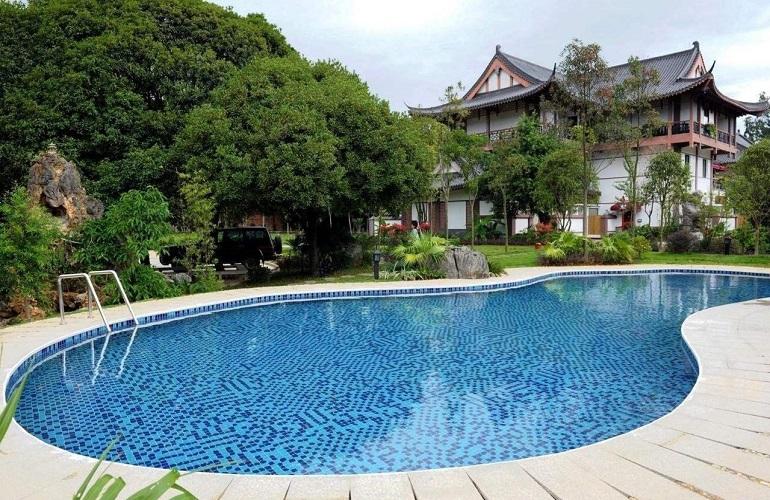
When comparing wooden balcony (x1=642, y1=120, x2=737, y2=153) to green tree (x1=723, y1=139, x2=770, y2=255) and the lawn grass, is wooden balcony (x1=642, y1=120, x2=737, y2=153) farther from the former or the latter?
the lawn grass

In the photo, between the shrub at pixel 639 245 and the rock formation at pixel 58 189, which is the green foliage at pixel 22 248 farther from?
the shrub at pixel 639 245

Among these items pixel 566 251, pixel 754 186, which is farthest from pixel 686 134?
pixel 566 251

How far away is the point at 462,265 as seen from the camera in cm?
1247

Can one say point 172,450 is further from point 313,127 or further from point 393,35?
point 393,35

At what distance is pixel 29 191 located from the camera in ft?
31.7

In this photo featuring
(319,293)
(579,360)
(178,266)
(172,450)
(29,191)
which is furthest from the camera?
(178,266)

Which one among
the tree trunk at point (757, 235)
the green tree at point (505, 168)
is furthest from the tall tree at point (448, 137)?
the tree trunk at point (757, 235)

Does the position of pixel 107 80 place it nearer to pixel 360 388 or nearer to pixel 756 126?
pixel 360 388

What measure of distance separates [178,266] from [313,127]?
5043 mm

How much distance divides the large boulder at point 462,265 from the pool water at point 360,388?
326cm

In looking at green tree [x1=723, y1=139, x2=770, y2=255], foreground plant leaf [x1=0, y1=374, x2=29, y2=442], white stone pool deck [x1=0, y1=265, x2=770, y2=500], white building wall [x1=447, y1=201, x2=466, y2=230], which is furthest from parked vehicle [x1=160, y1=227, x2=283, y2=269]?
white building wall [x1=447, y1=201, x2=466, y2=230]

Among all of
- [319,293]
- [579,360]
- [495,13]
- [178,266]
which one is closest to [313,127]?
[319,293]

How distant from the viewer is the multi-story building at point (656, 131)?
83.8ft

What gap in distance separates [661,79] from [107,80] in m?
24.8
